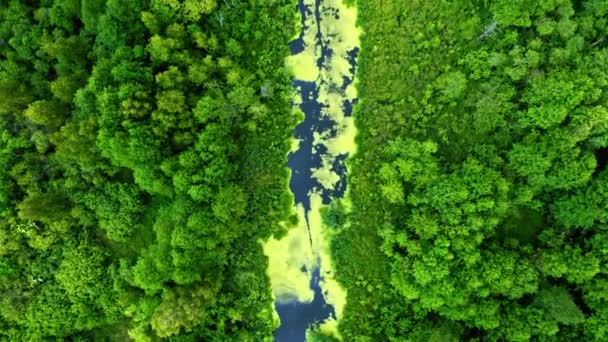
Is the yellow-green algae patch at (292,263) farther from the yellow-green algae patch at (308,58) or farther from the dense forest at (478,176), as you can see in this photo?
the yellow-green algae patch at (308,58)

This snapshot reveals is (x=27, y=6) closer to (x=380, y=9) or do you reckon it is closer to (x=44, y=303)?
(x=44, y=303)

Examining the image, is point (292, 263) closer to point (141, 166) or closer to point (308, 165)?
point (308, 165)

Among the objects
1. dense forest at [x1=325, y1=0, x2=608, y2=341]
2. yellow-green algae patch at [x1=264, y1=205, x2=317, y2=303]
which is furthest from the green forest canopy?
yellow-green algae patch at [x1=264, y1=205, x2=317, y2=303]

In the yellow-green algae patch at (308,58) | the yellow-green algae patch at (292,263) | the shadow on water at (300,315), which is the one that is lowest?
the shadow on water at (300,315)

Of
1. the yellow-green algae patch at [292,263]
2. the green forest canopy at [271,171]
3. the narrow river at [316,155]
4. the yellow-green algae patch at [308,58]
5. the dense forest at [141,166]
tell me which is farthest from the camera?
the yellow-green algae patch at [292,263]

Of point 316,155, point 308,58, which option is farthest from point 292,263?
point 308,58

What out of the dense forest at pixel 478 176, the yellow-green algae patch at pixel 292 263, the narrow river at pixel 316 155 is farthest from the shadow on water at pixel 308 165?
the dense forest at pixel 478 176
